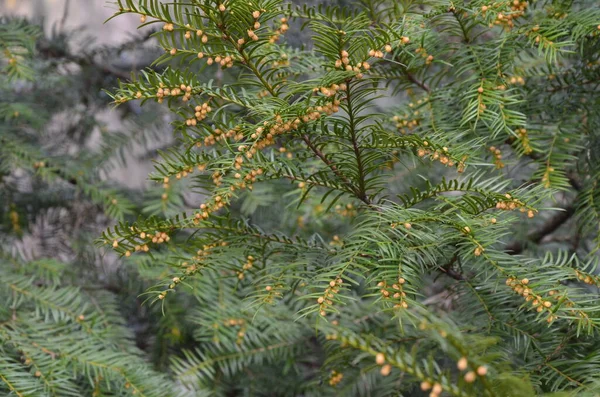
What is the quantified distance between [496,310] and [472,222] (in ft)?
0.36

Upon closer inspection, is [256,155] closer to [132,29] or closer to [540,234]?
[540,234]

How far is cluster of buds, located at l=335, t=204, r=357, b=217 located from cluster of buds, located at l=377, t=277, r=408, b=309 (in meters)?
0.15

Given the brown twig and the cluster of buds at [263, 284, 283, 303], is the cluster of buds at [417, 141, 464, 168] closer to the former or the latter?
the cluster of buds at [263, 284, 283, 303]

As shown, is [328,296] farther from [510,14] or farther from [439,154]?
[510,14]

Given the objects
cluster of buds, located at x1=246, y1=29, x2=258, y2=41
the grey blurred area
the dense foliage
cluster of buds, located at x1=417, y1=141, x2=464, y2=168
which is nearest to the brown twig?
the dense foliage

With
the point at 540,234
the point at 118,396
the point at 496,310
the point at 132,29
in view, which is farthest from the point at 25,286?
the point at 132,29

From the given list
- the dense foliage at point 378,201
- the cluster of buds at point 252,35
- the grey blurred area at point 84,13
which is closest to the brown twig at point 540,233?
the dense foliage at point 378,201

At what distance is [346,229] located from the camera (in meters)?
0.77

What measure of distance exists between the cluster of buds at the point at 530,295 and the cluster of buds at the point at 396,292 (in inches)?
2.7

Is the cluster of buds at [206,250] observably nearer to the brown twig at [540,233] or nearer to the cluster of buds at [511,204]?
the cluster of buds at [511,204]

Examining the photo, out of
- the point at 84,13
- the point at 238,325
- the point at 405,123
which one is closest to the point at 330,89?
the point at 405,123

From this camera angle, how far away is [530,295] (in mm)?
352

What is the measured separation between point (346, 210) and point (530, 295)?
0.62 feet

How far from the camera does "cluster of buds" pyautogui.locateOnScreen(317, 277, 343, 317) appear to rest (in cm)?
33
